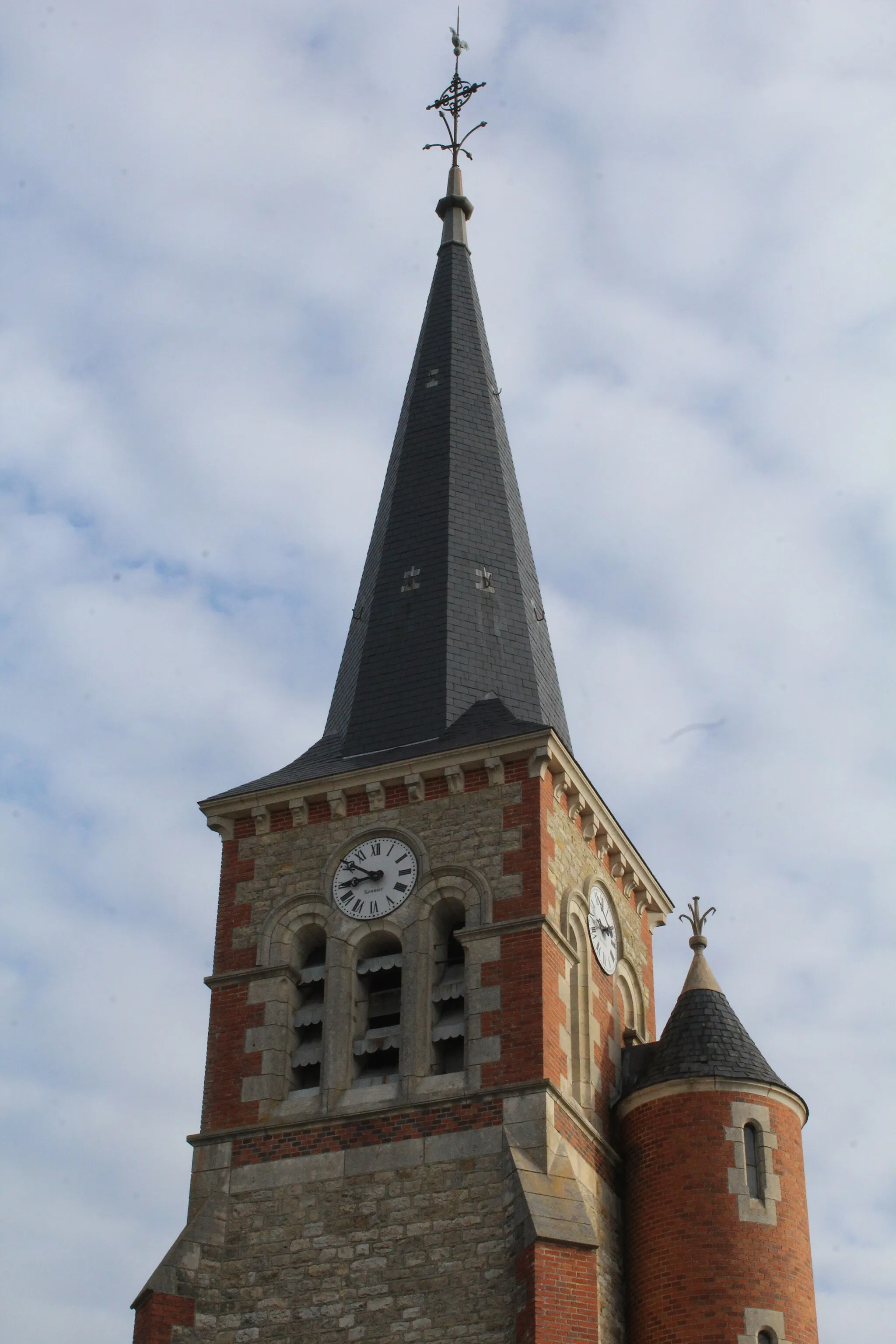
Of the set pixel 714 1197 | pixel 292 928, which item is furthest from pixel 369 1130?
pixel 714 1197

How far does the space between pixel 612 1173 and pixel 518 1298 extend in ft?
11.6

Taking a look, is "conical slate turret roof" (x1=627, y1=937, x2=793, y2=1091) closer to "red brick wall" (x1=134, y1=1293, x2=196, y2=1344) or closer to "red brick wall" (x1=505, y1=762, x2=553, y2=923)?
"red brick wall" (x1=505, y1=762, x2=553, y2=923)

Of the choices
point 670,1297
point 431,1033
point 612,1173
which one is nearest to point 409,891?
point 431,1033

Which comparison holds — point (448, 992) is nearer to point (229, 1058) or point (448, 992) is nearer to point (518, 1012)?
point (518, 1012)

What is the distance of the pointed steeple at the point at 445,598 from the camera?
2823 cm

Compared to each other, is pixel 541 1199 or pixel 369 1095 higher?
pixel 369 1095

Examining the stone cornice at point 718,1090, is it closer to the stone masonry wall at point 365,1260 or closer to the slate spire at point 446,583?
the stone masonry wall at point 365,1260

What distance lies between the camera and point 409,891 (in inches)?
1033

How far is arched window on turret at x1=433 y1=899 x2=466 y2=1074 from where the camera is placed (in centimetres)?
2503

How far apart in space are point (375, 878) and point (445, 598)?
193 inches

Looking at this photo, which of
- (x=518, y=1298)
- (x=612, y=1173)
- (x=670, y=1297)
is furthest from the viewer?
(x=612, y=1173)

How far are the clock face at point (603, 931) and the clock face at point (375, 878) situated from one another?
2579mm

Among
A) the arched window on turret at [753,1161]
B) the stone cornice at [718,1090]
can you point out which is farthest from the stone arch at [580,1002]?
the arched window on turret at [753,1161]

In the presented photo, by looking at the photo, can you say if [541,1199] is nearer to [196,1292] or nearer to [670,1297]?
[670,1297]
